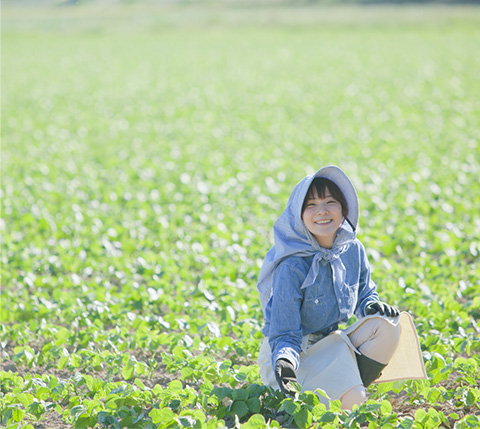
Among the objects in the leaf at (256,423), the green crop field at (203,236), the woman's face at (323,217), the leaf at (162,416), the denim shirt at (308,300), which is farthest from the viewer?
the green crop field at (203,236)

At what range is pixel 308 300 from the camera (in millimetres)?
3479

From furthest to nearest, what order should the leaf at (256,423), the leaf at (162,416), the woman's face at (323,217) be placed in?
the woman's face at (323,217), the leaf at (162,416), the leaf at (256,423)

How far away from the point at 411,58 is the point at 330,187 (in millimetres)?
23767

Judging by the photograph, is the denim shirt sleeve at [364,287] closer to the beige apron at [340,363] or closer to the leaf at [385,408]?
the beige apron at [340,363]

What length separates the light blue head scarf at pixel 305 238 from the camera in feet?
11.3

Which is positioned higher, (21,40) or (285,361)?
(21,40)

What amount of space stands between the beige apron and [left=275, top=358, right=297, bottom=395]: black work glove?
0.80ft

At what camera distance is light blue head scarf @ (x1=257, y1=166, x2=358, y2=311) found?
343cm

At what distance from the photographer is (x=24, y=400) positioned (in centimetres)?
359

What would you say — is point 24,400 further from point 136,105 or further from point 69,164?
point 136,105

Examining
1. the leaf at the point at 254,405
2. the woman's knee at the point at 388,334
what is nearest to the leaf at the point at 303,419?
the leaf at the point at 254,405

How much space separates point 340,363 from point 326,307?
295mm

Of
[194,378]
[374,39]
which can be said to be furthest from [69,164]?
[374,39]

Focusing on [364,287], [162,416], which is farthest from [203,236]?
[162,416]
